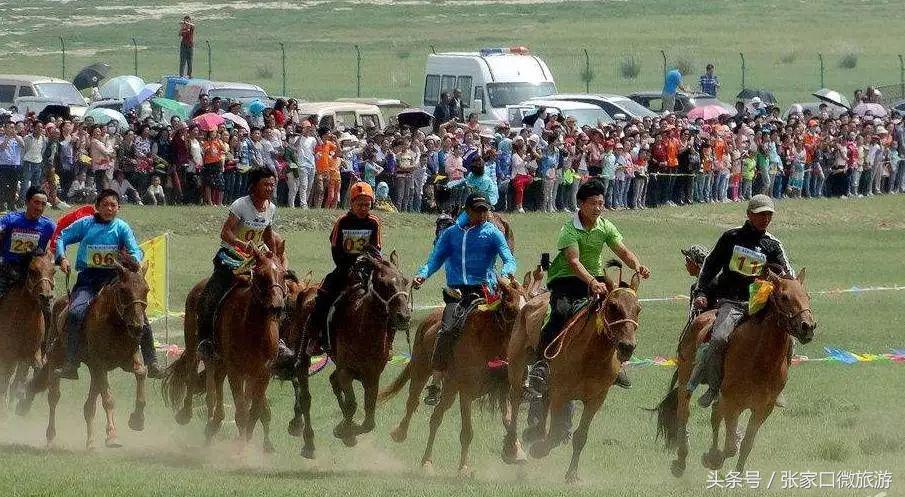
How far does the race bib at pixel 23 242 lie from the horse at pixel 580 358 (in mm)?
5251

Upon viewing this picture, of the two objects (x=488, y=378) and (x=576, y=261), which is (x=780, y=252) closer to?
(x=576, y=261)

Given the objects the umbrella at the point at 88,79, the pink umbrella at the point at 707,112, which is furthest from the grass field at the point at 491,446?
the umbrella at the point at 88,79

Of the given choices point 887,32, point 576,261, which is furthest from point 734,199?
point 887,32

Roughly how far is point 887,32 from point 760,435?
86.3 metres

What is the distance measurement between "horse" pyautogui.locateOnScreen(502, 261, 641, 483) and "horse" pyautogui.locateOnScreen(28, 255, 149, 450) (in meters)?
3.60

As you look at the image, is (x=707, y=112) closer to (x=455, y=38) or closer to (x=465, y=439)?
(x=465, y=439)

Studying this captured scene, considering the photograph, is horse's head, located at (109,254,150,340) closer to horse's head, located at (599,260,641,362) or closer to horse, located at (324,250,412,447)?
horse, located at (324,250,412,447)

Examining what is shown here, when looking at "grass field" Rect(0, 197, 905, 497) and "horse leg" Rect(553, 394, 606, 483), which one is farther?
"horse leg" Rect(553, 394, 606, 483)

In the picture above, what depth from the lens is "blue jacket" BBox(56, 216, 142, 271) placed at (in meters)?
16.8

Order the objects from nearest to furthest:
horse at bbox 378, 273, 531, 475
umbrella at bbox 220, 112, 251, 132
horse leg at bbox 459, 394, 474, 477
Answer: horse leg at bbox 459, 394, 474, 477, horse at bbox 378, 273, 531, 475, umbrella at bbox 220, 112, 251, 132

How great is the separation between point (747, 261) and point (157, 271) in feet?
29.2

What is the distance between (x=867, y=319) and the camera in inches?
1029

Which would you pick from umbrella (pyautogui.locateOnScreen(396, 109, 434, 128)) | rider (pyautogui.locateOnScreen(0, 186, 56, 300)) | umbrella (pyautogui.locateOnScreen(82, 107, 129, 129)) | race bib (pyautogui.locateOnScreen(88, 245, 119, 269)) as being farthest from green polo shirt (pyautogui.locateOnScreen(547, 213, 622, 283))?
umbrella (pyautogui.locateOnScreen(396, 109, 434, 128))

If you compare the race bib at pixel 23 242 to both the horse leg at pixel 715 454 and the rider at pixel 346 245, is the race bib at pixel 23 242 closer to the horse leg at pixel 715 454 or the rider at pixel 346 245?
the rider at pixel 346 245
